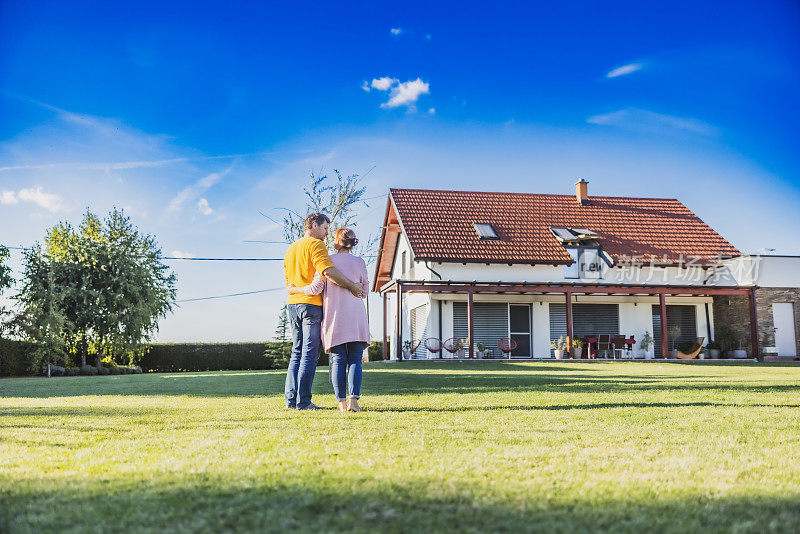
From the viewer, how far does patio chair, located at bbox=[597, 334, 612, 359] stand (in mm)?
22156

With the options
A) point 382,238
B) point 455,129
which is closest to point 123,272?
point 382,238

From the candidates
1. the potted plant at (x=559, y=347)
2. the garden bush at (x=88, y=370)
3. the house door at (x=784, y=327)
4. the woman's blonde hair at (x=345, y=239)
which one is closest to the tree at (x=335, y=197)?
the garden bush at (x=88, y=370)

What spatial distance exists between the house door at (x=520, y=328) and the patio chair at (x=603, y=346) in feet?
8.14

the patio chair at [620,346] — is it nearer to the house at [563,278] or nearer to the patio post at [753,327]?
the house at [563,278]

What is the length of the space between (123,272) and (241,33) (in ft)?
43.2

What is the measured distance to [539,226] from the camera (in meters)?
25.2

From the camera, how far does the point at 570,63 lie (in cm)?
1906

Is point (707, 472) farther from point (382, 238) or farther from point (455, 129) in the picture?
point (382, 238)

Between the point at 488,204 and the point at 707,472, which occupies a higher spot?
the point at 488,204

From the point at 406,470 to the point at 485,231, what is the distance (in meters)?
21.8

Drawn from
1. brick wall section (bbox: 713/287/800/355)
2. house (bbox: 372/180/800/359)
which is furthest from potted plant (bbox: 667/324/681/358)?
brick wall section (bbox: 713/287/800/355)

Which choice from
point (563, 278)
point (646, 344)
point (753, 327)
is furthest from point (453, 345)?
point (753, 327)

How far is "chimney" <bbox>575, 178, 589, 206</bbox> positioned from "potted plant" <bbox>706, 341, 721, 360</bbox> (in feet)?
25.7

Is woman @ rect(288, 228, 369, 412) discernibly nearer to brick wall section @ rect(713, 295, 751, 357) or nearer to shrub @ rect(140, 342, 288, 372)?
brick wall section @ rect(713, 295, 751, 357)
